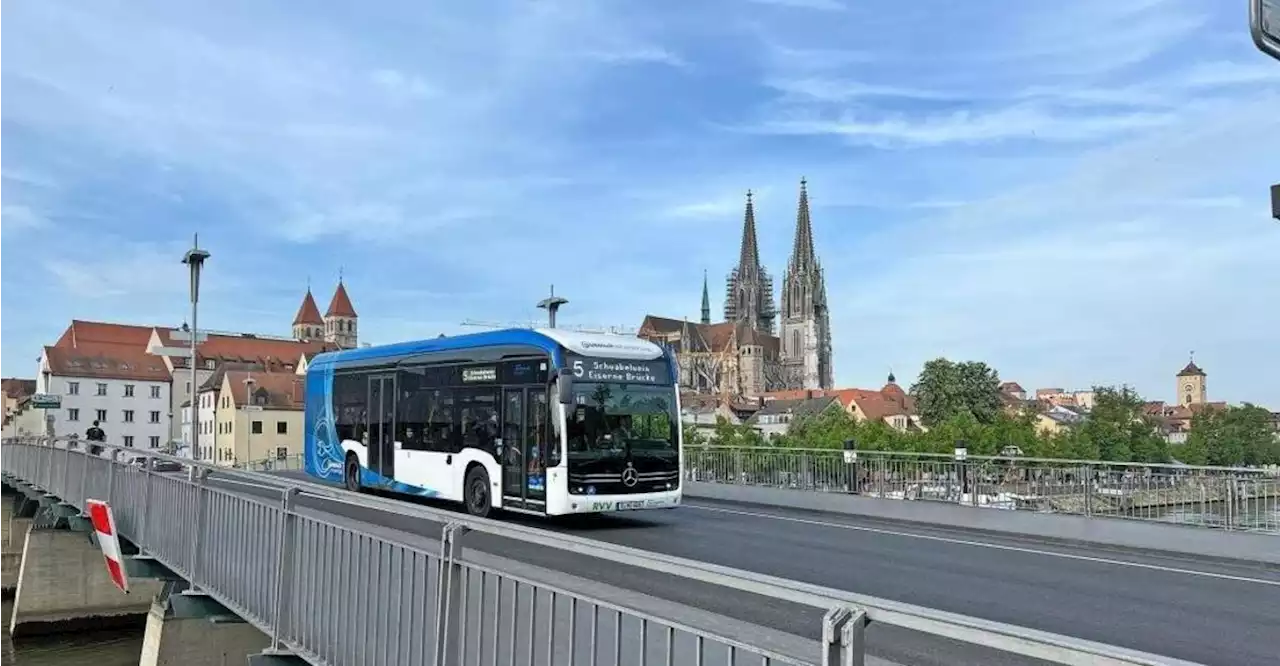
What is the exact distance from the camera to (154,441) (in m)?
117

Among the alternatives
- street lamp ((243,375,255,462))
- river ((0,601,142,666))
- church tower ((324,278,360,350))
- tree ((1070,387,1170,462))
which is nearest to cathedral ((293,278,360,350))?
church tower ((324,278,360,350))

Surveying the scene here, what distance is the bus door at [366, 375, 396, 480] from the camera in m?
20.1

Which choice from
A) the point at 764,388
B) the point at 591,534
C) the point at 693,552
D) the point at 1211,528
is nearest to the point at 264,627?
the point at 693,552

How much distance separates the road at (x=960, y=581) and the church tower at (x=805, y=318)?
160 meters

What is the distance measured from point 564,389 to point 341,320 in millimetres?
152730

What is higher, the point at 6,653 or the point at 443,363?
the point at 443,363

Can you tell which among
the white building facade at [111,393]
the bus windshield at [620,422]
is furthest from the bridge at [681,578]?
the white building facade at [111,393]

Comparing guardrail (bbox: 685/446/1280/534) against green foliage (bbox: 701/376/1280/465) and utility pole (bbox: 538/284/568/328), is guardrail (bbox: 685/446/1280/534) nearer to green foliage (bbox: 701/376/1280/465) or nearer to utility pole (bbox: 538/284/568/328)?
utility pole (bbox: 538/284/568/328)

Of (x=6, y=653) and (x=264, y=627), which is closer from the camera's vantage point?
(x=264, y=627)

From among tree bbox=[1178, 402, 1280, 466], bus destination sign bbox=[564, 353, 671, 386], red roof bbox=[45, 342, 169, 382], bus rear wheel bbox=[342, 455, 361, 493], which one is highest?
red roof bbox=[45, 342, 169, 382]

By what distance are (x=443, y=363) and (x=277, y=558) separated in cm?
1048

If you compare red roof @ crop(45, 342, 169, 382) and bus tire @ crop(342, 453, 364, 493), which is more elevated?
red roof @ crop(45, 342, 169, 382)

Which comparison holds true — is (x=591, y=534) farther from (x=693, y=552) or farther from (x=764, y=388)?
(x=764, y=388)

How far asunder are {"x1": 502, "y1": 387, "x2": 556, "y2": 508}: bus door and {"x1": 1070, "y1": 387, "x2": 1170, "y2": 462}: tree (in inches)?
2230
